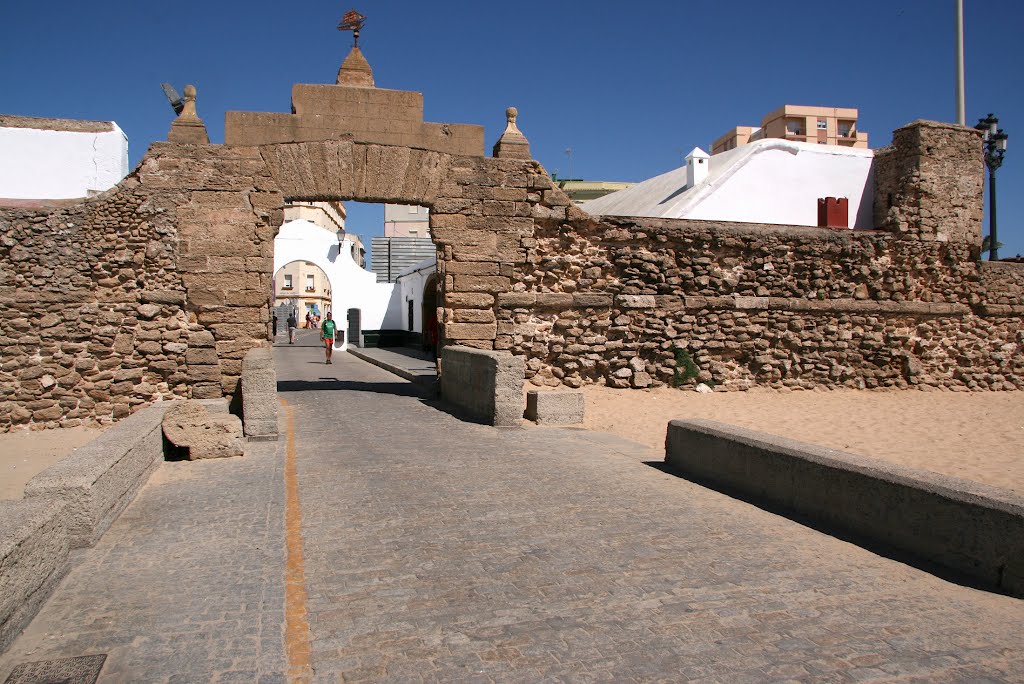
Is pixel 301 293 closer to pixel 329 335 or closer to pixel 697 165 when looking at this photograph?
pixel 329 335

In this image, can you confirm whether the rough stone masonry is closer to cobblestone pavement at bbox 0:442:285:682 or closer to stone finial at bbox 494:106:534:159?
stone finial at bbox 494:106:534:159

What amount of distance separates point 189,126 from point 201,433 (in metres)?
5.14

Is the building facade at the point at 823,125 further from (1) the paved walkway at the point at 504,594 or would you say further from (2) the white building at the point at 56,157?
(1) the paved walkway at the point at 504,594

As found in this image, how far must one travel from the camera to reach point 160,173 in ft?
34.3

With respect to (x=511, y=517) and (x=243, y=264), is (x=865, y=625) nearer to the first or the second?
(x=511, y=517)

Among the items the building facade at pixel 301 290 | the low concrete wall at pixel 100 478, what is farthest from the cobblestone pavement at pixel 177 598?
the building facade at pixel 301 290

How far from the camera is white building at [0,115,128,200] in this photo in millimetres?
19000

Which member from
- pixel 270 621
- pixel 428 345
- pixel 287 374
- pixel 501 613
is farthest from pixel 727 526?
pixel 428 345

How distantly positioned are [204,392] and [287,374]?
320 inches

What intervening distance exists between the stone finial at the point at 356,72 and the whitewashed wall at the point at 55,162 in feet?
35.5

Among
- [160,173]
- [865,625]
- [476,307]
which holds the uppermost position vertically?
[160,173]

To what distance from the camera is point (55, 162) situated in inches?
755

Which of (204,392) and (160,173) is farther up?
(160,173)

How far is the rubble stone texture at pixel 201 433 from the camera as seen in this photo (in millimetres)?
7500
